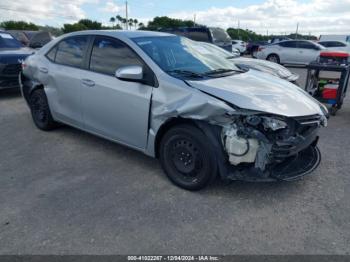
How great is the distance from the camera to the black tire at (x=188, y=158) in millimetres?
3150

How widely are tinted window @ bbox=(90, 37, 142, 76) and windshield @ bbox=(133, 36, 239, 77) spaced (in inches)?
6.9

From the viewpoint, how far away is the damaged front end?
9.75 feet

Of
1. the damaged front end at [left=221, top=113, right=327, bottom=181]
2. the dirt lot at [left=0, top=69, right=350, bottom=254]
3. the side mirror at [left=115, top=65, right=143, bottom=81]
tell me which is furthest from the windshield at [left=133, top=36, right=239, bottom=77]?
the dirt lot at [left=0, top=69, right=350, bottom=254]

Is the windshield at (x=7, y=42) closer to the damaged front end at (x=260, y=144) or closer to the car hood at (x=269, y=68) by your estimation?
the car hood at (x=269, y=68)

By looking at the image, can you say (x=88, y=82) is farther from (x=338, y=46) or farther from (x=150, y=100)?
(x=338, y=46)

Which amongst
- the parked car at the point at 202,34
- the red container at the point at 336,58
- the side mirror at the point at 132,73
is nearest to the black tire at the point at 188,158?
the side mirror at the point at 132,73

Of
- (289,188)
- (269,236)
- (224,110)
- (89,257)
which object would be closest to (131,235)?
(89,257)

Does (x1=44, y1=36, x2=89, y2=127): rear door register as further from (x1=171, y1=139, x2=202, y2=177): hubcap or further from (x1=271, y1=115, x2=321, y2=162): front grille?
(x1=271, y1=115, x2=321, y2=162): front grille

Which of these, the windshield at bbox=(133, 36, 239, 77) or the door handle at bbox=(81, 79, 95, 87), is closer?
the windshield at bbox=(133, 36, 239, 77)

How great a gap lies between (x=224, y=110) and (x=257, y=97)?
16.9 inches

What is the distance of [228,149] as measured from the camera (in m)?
3.04

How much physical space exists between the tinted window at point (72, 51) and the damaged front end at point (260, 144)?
248cm

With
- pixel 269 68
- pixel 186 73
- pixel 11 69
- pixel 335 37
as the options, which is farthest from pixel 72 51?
pixel 335 37

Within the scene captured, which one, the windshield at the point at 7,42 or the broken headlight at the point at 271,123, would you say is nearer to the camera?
the broken headlight at the point at 271,123
